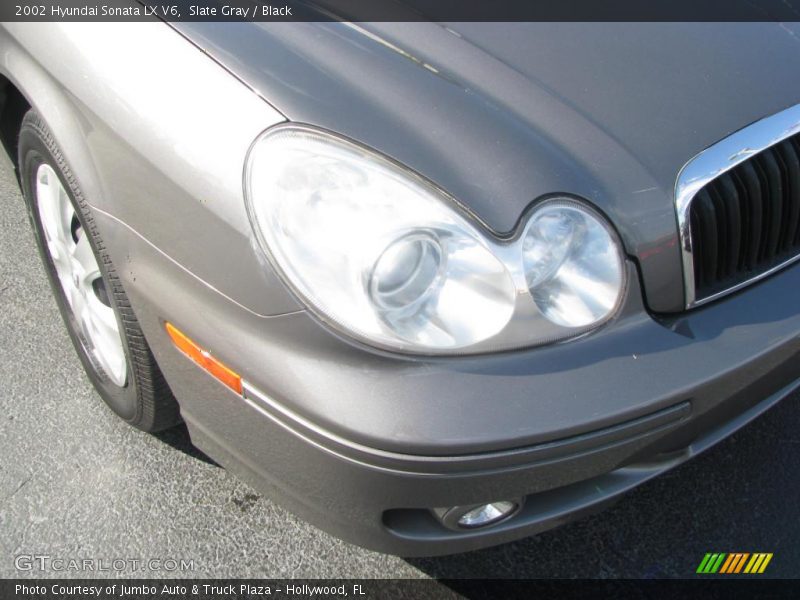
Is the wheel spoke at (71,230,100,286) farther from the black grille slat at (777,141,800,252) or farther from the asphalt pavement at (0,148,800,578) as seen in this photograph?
the black grille slat at (777,141,800,252)

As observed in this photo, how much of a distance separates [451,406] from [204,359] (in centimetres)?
50

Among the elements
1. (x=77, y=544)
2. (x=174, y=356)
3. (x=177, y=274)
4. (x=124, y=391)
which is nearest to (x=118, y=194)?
(x=177, y=274)

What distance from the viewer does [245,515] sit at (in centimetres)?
213

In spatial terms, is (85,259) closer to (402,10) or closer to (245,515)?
(245,515)

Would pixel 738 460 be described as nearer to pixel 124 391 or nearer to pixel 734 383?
pixel 734 383

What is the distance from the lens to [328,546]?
6.79ft

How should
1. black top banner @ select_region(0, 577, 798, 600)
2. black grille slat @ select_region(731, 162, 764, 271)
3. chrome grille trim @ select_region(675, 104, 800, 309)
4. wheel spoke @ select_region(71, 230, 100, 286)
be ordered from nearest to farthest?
chrome grille trim @ select_region(675, 104, 800, 309)
black grille slat @ select_region(731, 162, 764, 271)
black top banner @ select_region(0, 577, 798, 600)
wheel spoke @ select_region(71, 230, 100, 286)

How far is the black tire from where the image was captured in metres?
1.83

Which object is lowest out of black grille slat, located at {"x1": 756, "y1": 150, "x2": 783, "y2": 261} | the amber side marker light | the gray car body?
the amber side marker light

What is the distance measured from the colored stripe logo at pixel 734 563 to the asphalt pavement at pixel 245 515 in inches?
0.7

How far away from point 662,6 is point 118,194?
131 centimetres

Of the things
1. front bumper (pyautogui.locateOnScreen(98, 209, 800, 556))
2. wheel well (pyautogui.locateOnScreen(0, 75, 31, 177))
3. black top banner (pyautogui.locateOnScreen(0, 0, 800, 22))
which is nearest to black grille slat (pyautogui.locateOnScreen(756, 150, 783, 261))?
front bumper (pyautogui.locateOnScreen(98, 209, 800, 556))

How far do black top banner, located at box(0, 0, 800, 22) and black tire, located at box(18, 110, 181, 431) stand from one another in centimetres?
27

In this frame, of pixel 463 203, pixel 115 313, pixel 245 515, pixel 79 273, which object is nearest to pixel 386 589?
pixel 245 515
